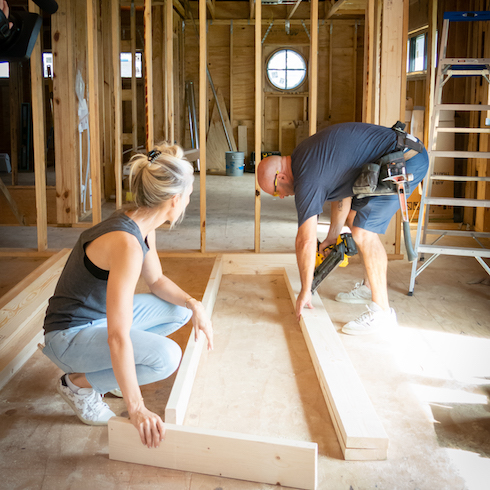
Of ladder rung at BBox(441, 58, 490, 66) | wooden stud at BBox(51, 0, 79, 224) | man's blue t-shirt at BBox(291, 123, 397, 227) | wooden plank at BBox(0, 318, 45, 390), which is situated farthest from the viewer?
wooden stud at BBox(51, 0, 79, 224)

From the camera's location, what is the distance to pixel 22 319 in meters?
2.62

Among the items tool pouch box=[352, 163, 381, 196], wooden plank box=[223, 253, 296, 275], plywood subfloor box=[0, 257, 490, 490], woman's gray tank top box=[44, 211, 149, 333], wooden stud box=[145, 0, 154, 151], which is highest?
wooden stud box=[145, 0, 154, 151]

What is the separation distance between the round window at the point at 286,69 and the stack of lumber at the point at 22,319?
8334mm

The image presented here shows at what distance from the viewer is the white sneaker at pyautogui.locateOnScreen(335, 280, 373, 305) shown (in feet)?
10.8

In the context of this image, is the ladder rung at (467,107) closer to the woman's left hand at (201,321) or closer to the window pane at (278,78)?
the woman's left hand at (201,321)

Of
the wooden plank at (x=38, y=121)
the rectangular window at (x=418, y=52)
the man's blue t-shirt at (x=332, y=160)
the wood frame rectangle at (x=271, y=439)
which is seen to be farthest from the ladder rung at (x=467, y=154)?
the rectangular window at (x=418, y=52)

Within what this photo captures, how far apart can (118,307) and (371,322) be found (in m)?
1.64

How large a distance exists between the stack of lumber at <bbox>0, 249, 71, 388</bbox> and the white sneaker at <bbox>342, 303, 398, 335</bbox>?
1605 millimetres

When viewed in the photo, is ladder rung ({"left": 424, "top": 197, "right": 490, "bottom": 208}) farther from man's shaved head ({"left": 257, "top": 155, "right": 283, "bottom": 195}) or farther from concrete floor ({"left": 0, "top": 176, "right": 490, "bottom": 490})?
man's shaved head ({"left": 257, "top": 155, "right": 283, "bottom": 195})

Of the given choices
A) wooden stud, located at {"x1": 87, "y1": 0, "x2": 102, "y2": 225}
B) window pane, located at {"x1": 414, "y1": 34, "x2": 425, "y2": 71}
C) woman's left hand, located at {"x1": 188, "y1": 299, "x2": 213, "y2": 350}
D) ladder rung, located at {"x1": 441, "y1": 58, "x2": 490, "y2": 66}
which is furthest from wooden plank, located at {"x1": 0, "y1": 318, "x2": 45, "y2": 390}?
window pane, located at {"x1": 414, "y1": 34, "x2": 425, "y2": 71}

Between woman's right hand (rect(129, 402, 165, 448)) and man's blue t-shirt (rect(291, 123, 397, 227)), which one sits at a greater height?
man's blue t-shirt (rect(291, 123, 397, 227))

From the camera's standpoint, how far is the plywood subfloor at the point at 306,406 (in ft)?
5.36

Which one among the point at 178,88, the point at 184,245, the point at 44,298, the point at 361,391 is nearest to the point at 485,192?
the point at 184,245

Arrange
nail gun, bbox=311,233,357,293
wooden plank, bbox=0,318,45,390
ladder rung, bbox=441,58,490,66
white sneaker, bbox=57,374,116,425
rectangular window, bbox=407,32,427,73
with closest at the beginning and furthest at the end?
white sneaker, bbox=57,374,116,425 → wooden plank, bbox=0,318,45,390 → nail gun, bbox=311,233,357,293 → ladder rung, bbox=441,58,490,66 → rectangular window, bbox=407,32,427,73
